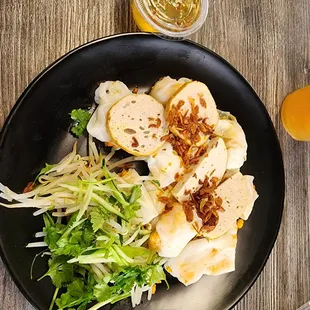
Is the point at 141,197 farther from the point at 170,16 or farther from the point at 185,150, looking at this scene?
the point at 170,16

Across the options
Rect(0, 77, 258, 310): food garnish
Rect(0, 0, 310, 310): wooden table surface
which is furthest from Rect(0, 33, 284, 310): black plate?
Rect(0, 0, 310, 310): wooden table surface

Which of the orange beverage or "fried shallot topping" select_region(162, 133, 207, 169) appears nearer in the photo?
"fried shallot topping" select_region(162, 133, 207, 169)

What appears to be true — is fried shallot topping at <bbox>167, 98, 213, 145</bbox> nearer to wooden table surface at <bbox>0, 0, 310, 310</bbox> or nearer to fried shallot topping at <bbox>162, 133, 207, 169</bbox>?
fried shallot topping at <bbox>162, 133, 207, 169</bbox>

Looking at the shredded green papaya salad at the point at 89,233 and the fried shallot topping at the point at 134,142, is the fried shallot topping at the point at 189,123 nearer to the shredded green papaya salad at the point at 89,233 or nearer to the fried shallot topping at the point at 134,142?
the fried shallot topping at the point at 134,142

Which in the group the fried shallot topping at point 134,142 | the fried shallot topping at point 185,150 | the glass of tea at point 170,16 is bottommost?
the fried shallot topping at point 185,150

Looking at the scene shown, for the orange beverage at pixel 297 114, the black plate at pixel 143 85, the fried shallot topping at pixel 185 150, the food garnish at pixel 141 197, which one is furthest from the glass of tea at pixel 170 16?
Answer: the orange beverage at pixel 297 114

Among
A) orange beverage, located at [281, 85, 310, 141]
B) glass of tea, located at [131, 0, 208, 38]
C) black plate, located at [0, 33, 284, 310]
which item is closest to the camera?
black plate, located at [0, 33, 284, 310]

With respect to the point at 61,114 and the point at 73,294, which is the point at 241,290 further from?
the point at 61,114
